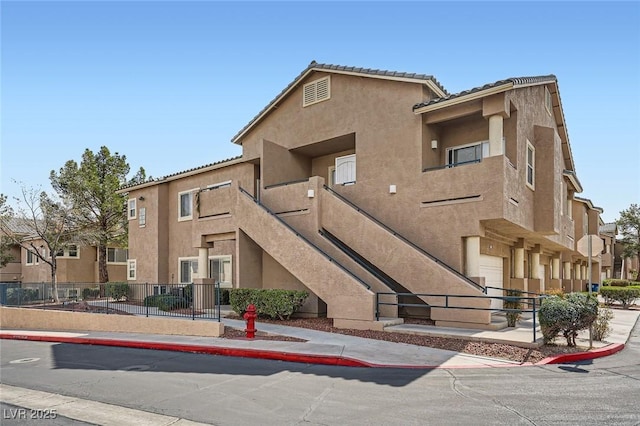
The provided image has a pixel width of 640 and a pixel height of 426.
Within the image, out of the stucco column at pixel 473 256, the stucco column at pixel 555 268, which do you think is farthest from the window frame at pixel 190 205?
the stucco column at pixel 555 268

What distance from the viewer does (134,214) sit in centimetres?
2708

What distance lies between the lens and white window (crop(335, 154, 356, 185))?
1872cm

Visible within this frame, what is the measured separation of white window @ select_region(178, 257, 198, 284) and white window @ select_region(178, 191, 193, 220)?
2.29 m

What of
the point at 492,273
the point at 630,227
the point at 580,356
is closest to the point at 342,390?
the point at 580,356

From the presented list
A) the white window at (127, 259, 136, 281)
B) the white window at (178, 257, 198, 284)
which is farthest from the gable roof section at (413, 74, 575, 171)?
the white window at (127, 259, 136, 281)

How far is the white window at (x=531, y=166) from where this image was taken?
56.2ft

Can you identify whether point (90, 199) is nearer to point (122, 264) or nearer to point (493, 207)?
point (122, 264)

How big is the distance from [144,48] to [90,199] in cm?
1968

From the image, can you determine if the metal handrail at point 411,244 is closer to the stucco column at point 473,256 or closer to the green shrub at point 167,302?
the stucco column at point 473,256

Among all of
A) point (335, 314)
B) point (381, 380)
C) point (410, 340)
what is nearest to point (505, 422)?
point (381, 380)

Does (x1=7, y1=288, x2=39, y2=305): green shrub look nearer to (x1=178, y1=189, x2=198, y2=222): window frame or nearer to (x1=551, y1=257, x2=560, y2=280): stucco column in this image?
(x1=178, y1=189, x2=198, y2=222): window frame

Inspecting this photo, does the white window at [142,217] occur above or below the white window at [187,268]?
above

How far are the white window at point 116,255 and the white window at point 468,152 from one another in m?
30.1

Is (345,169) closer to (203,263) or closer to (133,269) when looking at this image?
(203,263)
